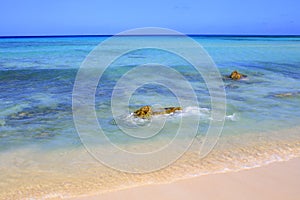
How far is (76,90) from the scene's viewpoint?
40.9ft

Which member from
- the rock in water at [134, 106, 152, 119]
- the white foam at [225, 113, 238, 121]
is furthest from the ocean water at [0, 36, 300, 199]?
the rock in water at [134, 106, 152, 119]

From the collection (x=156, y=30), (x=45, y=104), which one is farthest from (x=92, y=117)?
(x=156, y=30)

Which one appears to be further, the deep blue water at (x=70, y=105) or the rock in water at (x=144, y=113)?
the rock in water at (x=144, y=113)

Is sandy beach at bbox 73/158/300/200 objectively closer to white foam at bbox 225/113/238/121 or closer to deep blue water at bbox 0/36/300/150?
deep blue water at bbox 0/36/300/150

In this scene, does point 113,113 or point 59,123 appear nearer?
point 59,123

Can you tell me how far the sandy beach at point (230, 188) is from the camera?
426 cm

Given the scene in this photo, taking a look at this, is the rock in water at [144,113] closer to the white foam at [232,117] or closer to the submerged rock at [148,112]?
the submerged rock at [148,112]

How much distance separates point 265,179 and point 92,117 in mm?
5069

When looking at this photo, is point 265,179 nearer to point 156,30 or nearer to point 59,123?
point 156,30

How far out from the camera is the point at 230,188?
442 cm

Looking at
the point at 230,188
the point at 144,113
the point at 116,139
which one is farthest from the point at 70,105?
the point at 230,188

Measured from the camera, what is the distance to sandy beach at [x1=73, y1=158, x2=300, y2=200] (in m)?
4.26

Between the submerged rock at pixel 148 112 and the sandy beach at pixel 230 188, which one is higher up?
the submerged rock at pixel 148 112

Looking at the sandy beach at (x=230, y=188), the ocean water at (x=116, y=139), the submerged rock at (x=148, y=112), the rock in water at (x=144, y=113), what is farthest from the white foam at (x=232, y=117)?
the sandy beach at (x=230, y=188)
